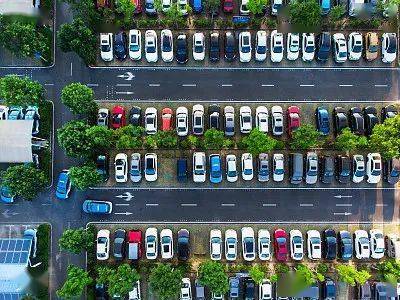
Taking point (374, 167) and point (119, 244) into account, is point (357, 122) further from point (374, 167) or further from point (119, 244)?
point (119, 244)

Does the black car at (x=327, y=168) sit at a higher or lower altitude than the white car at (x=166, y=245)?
higher

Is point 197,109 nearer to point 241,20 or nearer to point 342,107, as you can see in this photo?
point 241,20

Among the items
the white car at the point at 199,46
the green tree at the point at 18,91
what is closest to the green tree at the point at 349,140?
the white car at the point at 199,46

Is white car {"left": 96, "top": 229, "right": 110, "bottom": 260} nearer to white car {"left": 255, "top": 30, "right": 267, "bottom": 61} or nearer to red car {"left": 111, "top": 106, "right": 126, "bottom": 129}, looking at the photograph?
red car {"left": 111, "top": 106, "right": 126, "bottom": 129}

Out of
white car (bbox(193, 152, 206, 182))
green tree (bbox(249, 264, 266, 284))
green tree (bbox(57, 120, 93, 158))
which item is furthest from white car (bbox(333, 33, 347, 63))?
green tree (bbox(57, 120, 93, 158))

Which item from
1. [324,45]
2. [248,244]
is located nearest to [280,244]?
[248,244]

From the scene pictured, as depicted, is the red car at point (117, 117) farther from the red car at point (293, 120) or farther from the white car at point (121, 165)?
the red car at point (293, 120)
